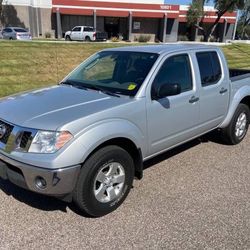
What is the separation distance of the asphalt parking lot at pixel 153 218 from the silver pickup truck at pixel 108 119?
0.83ft

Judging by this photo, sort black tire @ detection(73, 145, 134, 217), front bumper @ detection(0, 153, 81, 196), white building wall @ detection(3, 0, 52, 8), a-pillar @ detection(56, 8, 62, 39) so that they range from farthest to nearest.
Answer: white building wall @ detection(3, 0, 52, 8)
a-pillar @ detection(56, 8, 62, 39)
black tire @ detection(73, 145, 134, 217)
front bumper @ detection(0, 153, 81, 196)

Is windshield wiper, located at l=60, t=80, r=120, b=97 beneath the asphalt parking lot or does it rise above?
above

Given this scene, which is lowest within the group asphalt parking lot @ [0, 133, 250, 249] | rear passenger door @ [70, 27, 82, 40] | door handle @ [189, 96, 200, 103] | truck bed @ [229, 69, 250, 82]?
rear passenger door @ [70, 27, 82, 40]

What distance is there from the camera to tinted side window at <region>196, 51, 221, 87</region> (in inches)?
190

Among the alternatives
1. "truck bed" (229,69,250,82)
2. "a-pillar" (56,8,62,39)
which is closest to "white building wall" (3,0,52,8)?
"a-pillar" (56,8,62,39)

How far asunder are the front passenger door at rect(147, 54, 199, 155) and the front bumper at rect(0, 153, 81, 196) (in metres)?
1.22

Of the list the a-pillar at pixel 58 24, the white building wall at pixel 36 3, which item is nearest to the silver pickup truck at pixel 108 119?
the a-pillar at pixel 58 24

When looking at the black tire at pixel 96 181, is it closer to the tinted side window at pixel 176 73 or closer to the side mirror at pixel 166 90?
the side mirror at pixel 166 90

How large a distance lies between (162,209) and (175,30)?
2017 inches

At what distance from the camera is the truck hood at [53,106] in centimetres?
326

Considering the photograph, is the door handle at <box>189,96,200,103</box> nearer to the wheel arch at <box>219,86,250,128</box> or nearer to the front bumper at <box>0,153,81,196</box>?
the wheel arch at <box>219,86,250,128</box>

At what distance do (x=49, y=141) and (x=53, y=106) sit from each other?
1.95 feet

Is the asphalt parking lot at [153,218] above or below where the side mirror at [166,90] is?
below

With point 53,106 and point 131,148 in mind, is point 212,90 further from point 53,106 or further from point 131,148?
point 53,106
